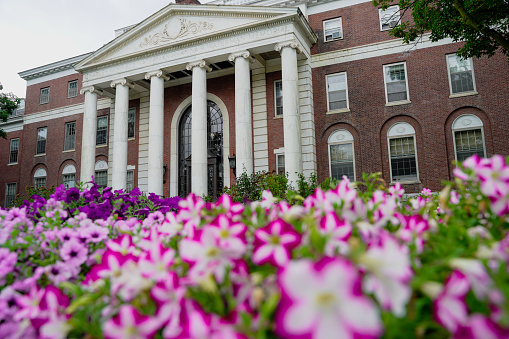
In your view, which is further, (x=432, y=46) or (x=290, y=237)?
(x=432, y=46)

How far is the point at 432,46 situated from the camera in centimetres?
1833

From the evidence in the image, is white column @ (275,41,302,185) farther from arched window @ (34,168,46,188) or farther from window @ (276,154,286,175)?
arched window @ (34,168,46,188)

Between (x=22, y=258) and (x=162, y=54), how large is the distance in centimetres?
1969

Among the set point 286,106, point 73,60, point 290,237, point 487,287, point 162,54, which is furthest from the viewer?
point 73,60

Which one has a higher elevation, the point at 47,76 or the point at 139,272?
the point at 47,76

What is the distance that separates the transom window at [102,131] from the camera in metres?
26.0

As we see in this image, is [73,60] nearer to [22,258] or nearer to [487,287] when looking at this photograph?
[22,258]

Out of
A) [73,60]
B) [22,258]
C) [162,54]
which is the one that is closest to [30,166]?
[73,60]

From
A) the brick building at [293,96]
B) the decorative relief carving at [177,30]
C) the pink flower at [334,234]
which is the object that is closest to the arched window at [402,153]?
the brick building at [293,96]

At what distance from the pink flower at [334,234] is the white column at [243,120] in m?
15.3

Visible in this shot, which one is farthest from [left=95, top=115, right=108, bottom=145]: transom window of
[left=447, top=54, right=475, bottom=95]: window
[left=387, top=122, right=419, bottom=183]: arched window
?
[left=447, top=54, right=475, bottom=95]: window

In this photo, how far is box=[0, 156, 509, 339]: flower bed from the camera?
0.84m

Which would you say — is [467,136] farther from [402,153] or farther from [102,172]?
[102,172]

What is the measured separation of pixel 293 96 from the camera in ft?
55.8
